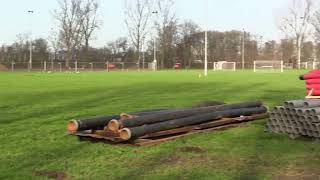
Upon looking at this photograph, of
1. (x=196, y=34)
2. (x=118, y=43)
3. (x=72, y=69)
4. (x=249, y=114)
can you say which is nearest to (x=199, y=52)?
(x=196, y=34)

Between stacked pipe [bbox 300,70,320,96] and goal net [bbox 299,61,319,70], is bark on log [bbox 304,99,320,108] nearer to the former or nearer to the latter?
stacked pipe [bbox 300,70,320,96]

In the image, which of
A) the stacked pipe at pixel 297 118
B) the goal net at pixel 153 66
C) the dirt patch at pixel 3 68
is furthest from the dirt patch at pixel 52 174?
the goal net at pixel 153 66

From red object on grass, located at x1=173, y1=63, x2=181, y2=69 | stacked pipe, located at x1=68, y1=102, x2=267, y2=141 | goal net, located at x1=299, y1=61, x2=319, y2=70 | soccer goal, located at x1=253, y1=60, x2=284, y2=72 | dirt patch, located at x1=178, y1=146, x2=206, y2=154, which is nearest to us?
dirt patch, located at x1=178, y1=146, x2=206, y2=154

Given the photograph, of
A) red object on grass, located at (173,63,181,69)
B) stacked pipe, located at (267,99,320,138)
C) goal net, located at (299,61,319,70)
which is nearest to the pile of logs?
stacked pipe, located at (267,99,320,138)

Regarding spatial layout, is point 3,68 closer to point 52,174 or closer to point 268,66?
point 268,66

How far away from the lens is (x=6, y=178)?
743 cm

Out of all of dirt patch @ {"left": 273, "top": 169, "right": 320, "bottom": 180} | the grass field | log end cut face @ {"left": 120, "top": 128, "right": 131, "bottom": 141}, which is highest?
log end cut face @ {"left": 120, "top": 128, "right": 131, "bottom": 141}

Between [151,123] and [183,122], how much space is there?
963 millimetres

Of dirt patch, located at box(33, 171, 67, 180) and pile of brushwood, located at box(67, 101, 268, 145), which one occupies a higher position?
pile of brushwood, located at box(67, 101, 268, 145)

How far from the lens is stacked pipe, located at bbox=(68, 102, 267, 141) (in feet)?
33.3

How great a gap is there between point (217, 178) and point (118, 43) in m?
115

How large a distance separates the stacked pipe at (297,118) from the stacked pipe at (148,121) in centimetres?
142

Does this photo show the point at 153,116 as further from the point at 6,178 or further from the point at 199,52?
the point at 199,52

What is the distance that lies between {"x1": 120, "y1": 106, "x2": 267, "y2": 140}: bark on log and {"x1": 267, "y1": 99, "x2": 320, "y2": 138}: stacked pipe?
4.37ft
